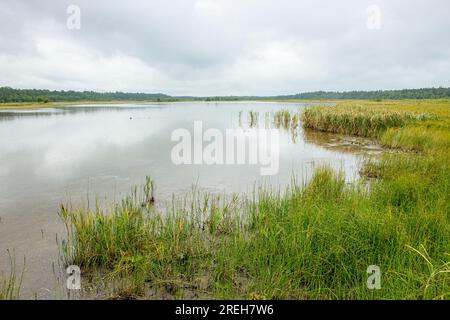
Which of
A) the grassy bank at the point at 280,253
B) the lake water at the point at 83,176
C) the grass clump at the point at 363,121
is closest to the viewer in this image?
the grassy bank at the point at 280,253

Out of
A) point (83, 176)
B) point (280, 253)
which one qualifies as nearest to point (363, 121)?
point (83, 176)

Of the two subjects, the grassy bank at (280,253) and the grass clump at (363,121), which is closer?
the grassy bank at (280,253)

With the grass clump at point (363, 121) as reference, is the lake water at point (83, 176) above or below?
below

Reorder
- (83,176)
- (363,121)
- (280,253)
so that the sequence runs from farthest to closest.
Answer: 1. (363,121)
2. (83,176)
3. (280,253)

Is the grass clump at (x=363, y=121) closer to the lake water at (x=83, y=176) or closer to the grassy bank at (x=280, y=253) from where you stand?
the lake water at (x=83, y=176)

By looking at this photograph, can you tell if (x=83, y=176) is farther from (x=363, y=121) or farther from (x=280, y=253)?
(x=363, y=121)

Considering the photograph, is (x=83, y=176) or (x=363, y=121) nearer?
(x=83, y=176)

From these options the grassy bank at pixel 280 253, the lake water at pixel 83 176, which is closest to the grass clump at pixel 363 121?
the lake water at pixel 83 176

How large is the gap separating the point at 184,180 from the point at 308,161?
210 inches

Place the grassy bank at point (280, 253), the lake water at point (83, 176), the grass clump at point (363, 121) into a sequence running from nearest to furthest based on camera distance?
the grassy bank at point (280, 253) → the lake water at point (83, 176) → the grass clump at point (363, 121)

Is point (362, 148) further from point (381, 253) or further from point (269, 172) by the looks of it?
point (381, 253)

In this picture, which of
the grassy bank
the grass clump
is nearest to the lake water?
the grassy bank

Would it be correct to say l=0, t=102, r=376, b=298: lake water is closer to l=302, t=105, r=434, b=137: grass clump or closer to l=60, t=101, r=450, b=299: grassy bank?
l=60, t=101, r=450, b=299: grassy bank
